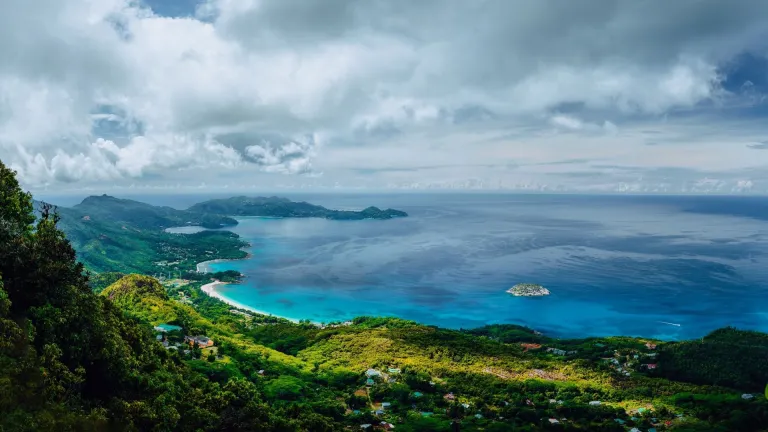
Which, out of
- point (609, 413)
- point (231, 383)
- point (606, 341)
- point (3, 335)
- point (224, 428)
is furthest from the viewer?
point (606, 341)

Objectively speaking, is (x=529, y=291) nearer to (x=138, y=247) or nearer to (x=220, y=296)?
(x=220, y=296)

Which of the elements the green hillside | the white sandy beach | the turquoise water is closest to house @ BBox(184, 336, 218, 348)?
the green hillside

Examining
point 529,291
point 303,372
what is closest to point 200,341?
point 303,372

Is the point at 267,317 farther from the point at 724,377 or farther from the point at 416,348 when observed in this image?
the point at 724,377

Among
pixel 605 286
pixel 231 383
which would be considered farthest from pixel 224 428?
pixel 605 286

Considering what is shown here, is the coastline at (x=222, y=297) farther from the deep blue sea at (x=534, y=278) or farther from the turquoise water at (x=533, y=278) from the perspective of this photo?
the turquoise water at (x=533, y=278)

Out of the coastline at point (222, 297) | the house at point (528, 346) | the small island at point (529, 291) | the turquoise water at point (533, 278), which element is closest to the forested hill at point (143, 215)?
the turquoise water at point (533, 278)

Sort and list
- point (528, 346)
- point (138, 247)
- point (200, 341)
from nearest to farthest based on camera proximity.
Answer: point (200, 341), point (528, 346), point (138, 247)
